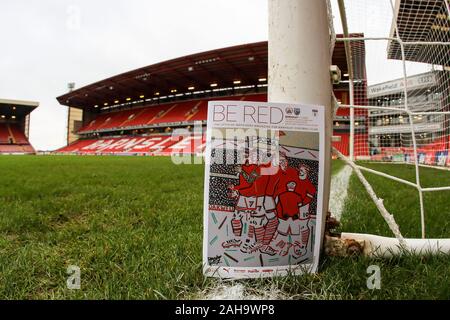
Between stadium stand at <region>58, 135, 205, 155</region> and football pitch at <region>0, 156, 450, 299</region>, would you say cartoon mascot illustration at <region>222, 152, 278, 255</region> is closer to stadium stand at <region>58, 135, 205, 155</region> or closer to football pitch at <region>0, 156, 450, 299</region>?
football pitch at <region>0, 156, 450, 299</region>

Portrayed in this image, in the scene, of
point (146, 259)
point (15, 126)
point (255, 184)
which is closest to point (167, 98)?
point (15, 126)

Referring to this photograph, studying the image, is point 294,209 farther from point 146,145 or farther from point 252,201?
point 146,145

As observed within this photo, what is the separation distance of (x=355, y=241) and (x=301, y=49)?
708 mm

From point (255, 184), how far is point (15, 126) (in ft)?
149

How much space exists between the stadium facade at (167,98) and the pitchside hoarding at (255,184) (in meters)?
17.0

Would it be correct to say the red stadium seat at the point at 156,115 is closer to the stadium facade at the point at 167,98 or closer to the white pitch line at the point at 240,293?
the stadium facade at the point at 167,98

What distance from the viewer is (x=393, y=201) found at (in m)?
2.54

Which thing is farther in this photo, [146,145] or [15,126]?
[15,126]

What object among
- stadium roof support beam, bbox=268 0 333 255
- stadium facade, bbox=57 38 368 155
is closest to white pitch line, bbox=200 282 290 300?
stadium roof support beam, bbox=268 0 333 255

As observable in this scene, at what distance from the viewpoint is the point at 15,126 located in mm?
37938

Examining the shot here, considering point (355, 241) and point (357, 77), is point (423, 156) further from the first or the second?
point (355, 241)

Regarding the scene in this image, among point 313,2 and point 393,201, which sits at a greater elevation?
point 313,2
